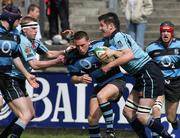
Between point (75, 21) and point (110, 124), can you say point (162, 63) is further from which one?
point (75, 21)

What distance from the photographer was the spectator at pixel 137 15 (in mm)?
17188

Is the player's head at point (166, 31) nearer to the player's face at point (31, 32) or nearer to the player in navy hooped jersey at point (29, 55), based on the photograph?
the player in navy hooped jersey at point (29, 55)

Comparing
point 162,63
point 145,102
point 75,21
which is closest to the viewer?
point 145,102

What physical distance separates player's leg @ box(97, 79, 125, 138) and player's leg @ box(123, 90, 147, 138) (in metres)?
0.29

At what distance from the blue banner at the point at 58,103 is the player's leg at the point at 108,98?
5.03 feet

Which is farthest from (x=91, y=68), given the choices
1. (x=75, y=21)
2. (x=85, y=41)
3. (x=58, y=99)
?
(x=75, y=21)

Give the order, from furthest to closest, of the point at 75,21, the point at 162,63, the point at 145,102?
the point at 75,21, the point at 162,63, the point at 145,102

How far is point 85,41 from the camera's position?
13.4 meters

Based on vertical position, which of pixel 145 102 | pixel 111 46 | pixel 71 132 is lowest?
pixel 71 132

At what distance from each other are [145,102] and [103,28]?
1325mm

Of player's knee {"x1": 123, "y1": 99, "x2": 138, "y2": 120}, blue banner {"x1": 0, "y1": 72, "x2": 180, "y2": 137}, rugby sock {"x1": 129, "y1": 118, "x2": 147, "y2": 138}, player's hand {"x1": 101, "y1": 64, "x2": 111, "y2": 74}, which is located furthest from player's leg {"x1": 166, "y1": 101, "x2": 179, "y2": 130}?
player's hand {"x1": 101, "y1": 64, "x2": 111, "y2": 74}

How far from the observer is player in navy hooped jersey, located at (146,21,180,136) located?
14.1 metres

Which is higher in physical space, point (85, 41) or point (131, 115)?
point (85, 41)

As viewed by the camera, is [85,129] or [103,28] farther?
[85,129]
